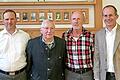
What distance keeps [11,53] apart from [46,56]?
399 millimetres

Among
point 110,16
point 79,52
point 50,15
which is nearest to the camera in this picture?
point 110,16

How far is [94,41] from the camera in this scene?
291 centimetres

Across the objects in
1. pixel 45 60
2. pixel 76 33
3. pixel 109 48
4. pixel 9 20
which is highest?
pixel 9 20

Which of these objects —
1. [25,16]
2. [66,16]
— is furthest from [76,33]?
[25,16]

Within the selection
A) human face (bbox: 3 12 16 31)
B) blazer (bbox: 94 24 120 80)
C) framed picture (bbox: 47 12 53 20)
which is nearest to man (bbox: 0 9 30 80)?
human face (bbox: 3 12 16 31)

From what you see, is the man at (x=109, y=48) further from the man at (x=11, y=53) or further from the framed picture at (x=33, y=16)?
the framed picture at (x=33, y=16)

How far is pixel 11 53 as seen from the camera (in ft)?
9.37

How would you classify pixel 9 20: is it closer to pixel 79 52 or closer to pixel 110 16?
pixel 79 52

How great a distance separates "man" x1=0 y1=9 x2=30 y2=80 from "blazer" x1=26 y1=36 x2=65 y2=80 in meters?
0.08

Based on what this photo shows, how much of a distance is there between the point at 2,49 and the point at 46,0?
1.20 metres

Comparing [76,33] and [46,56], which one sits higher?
[76,33]

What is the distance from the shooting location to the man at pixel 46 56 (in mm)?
2764

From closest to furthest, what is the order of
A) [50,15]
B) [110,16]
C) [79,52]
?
[110,16]
[79,52]
[50,15]

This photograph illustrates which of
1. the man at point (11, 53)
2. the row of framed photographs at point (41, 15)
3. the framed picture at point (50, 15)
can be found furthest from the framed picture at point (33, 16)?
the man at point (11, 53)
